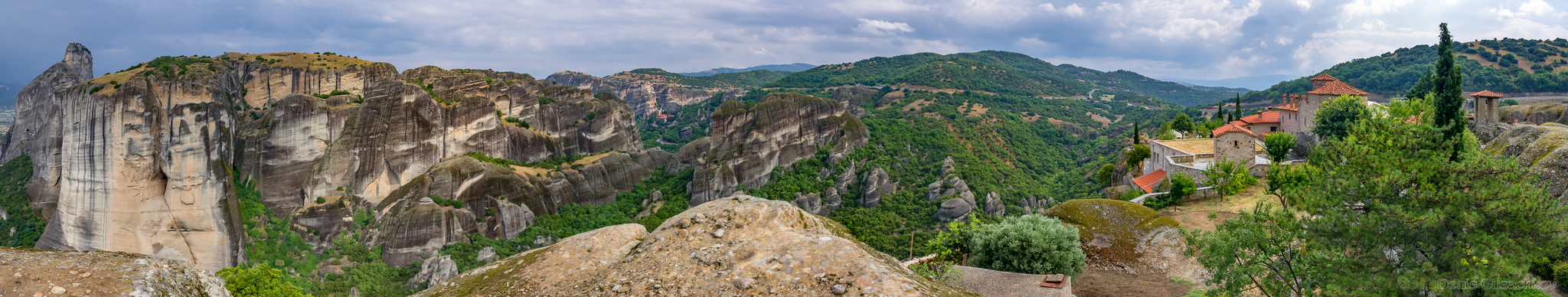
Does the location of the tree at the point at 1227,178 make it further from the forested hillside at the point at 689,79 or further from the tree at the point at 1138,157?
the forested hillside at the point at 689,79

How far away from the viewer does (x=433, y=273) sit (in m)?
43.3

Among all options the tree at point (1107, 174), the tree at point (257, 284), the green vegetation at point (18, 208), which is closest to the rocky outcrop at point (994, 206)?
the tree at point (1107, 174)

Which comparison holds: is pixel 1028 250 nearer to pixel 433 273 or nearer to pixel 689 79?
pixel 433 273

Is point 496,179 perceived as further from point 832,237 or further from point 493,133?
point 832,237

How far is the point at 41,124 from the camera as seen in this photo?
185ft

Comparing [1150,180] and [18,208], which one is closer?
[1150,180]

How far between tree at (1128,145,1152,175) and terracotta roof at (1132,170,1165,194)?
407 centimetres

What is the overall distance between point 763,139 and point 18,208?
56.5m

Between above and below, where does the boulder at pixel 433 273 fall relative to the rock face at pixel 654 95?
below

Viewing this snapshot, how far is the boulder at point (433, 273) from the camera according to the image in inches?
1660

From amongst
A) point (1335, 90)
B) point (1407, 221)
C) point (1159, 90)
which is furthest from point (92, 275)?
point (1159, 90)

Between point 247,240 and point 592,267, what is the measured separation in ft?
167

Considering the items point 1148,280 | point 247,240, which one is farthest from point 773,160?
point 1148,280

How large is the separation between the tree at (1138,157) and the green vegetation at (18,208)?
236 feet
